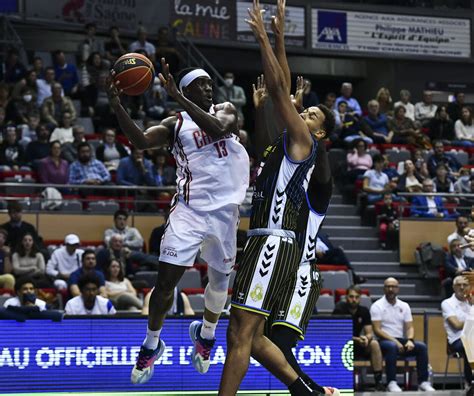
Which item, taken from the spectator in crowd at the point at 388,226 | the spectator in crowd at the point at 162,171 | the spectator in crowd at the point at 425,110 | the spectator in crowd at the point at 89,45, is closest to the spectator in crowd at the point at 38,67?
the spectator in crowd at the point at 89,45

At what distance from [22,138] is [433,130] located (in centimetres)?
855

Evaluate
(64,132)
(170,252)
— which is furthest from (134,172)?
(170,252)

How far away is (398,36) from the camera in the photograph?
2436 cm

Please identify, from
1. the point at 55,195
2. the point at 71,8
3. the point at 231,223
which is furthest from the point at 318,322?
the point at 71,8

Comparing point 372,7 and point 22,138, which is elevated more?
point 372,7

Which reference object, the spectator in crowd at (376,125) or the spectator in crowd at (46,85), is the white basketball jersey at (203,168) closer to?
the spectator in crowd at (46,85)

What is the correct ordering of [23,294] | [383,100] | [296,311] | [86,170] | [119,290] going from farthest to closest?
[383,100] < [86,170] < [119,290] < [23,294] < [296,311]

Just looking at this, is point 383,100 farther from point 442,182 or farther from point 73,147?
point 73,147

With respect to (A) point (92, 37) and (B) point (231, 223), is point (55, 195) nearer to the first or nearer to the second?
(A) point (92, 37)

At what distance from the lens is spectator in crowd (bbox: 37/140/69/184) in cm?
1595

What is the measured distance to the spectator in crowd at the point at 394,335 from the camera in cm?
1304

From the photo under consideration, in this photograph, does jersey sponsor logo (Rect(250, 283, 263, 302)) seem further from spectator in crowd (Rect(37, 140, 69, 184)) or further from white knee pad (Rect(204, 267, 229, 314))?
spectator in crowd (Rect(37, 140, 69, 184))

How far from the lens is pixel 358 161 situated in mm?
18594

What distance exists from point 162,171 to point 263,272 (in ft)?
33.2
